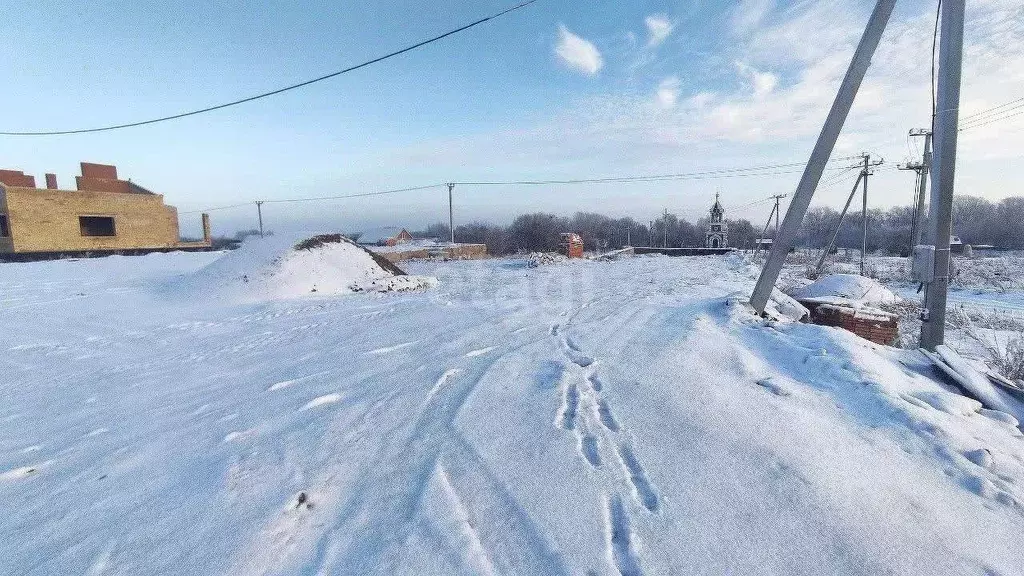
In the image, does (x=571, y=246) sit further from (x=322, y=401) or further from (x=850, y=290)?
(x=322, y=401)

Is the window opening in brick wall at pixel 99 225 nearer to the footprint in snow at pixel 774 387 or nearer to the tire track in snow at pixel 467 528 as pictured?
the tire track in snow at pixel 467 528

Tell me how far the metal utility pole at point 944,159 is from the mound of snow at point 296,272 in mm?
8586

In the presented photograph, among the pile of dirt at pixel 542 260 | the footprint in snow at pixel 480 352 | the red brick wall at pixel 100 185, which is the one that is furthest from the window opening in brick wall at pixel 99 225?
the footprint in snow at pixel 480 352

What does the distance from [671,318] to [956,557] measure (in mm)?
4289

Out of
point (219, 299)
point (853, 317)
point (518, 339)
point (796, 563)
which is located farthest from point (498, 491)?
point (219, 299)

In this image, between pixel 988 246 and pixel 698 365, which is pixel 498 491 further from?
pixel 988 246

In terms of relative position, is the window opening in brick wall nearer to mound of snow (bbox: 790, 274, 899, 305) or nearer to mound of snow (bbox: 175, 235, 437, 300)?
mound of snow (bbox: 175, 235, 437, 300)

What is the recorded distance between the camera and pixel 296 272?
→ 8953 mm

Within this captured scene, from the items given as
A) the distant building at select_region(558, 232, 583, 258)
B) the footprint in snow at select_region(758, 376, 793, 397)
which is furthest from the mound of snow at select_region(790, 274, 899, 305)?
the distant building at select_region(558, 232, 583, 258)

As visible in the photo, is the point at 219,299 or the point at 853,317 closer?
the point at 853,317

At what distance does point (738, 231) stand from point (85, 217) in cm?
7615

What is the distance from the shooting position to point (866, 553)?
1669 millimetres

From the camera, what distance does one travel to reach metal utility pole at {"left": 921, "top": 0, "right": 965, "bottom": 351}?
4469mm

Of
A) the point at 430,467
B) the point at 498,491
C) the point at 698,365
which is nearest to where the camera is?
the point at 498,491
